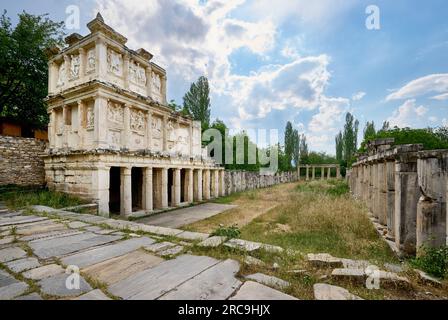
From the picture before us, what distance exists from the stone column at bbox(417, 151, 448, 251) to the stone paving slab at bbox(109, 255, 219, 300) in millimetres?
3284

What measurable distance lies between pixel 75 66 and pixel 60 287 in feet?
38.0

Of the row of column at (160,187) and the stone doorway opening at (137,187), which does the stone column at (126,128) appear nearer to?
the row of column at (160,187)

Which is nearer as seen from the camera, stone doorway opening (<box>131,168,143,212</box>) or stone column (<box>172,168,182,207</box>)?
stone doorway opening (<box>131,168,143,212</box>)

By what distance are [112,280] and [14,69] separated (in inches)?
699

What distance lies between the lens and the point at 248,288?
2211mm

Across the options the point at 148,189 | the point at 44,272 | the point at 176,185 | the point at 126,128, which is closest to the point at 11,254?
the point at 44,272

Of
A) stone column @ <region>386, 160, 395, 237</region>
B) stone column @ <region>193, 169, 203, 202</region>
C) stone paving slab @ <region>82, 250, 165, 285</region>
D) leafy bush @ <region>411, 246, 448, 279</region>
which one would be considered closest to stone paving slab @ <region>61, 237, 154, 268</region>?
stone paving slab @ <region>82, 250, 165, 285</region>

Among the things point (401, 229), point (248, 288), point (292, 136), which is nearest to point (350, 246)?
point (401, 229)

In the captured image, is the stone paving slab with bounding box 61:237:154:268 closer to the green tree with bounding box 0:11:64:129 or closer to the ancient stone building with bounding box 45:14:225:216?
the ancient stone building with bounding box 45:14:225:216

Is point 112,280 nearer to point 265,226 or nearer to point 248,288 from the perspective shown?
point 248,288

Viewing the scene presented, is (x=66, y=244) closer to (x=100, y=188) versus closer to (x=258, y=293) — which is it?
(x=258, y=293)

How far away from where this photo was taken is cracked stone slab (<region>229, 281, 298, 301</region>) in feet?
6.66

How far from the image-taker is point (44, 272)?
2521 mm

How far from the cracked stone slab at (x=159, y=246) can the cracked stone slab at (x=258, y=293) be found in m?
1.58
